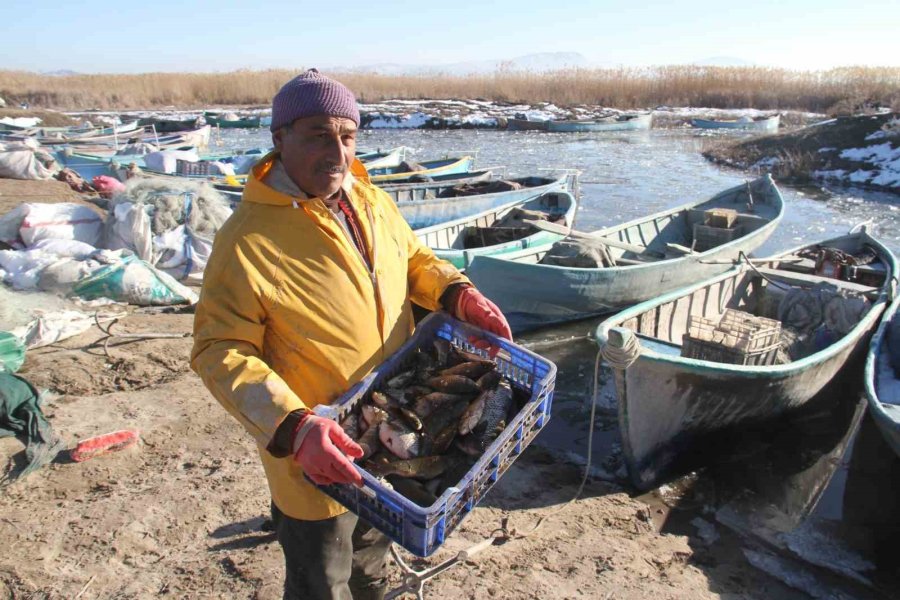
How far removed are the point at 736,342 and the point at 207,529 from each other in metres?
4.16

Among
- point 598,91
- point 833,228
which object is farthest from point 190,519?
point 598,91

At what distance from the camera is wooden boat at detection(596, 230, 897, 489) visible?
4.63 meters

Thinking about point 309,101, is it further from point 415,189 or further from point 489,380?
point 415,189

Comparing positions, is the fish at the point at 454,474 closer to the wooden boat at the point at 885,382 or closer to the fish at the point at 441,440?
the fish at the point at 441,440

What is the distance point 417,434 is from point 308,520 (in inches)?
17.0

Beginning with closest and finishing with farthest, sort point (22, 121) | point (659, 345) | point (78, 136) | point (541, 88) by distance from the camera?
point (659, 345) < point (78, 136) < point (22, 121) < point (541, 88)

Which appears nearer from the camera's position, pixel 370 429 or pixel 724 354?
pixel 370 429

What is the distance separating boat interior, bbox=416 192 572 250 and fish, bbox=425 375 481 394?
21.4 ft

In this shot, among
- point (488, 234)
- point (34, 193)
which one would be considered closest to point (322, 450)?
point (488, 234)

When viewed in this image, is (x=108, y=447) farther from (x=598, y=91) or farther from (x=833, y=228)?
(x=598, y=91)

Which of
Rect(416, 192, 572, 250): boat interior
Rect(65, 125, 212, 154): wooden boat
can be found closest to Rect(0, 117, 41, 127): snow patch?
Rect(65, 125, 212, 154): wooden boat

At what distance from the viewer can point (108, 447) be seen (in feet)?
14.1

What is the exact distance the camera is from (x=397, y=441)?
2029 millimetres

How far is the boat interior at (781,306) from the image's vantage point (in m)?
5.57
